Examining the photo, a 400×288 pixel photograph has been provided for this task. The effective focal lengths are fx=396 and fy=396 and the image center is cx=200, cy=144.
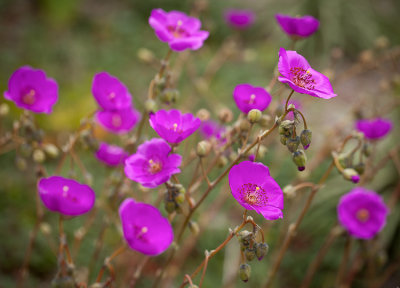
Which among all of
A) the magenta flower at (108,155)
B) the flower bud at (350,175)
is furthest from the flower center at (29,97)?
the flower bud at (350,175)

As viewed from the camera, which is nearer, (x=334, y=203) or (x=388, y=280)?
(x=388, y=280)

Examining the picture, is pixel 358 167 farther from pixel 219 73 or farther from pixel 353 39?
pixel 353 39

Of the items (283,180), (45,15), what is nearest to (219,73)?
(283,180)

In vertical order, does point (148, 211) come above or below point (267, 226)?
above

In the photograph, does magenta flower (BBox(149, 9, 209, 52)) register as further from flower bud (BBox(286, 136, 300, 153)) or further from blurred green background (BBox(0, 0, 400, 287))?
blurred green background (BBox(0, 0, 400, 287))

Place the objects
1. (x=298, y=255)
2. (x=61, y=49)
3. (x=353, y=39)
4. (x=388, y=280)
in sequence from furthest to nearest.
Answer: (x=353, y=39) → (x=61, y=49) → (x=298, y=255) → (x=388, y=280)
